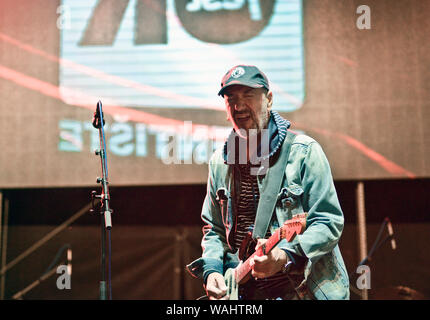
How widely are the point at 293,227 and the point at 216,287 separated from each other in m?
0.66

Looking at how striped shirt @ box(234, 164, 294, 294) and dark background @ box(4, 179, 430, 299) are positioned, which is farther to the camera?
dark background @ box(4, 179, 430, 299)

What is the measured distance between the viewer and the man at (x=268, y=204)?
2.81 meters

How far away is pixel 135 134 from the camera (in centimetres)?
684

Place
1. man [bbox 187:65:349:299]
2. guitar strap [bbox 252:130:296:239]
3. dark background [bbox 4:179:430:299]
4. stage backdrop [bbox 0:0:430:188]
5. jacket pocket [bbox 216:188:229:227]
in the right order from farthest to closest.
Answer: dark background [bbox 4:179:430:299], stage backdrop [bbox 0:0:430:188], jacket pocket [bbox 216:188:229:227], guitar strap [bbox 252:130:296:239], man [bbox 187:65:349:299]

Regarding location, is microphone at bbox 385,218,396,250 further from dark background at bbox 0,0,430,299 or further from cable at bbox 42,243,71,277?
cable at bbox 42,243,71,277

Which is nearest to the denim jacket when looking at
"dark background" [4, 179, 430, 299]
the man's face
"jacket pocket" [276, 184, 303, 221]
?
"jacket pocket" [276, 184, 303, 221]

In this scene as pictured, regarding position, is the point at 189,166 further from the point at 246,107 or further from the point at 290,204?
the point at 290,204

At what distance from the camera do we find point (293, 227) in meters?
2.72

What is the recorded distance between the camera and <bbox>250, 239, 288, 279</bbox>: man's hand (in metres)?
2.69

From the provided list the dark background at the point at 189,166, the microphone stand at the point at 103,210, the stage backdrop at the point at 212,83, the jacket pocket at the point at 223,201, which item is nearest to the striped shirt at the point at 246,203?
the jacket pocket at the point at 223,201

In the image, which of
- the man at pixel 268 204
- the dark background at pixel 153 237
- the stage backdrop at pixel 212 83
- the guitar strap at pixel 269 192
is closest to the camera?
the man at pixel 268 204

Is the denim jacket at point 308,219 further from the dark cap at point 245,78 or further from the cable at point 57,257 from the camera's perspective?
the cable at point 57,257

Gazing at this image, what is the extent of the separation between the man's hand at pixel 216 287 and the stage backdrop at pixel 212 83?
3643mm

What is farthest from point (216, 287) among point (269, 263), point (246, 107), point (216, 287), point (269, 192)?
point (246, 107)
